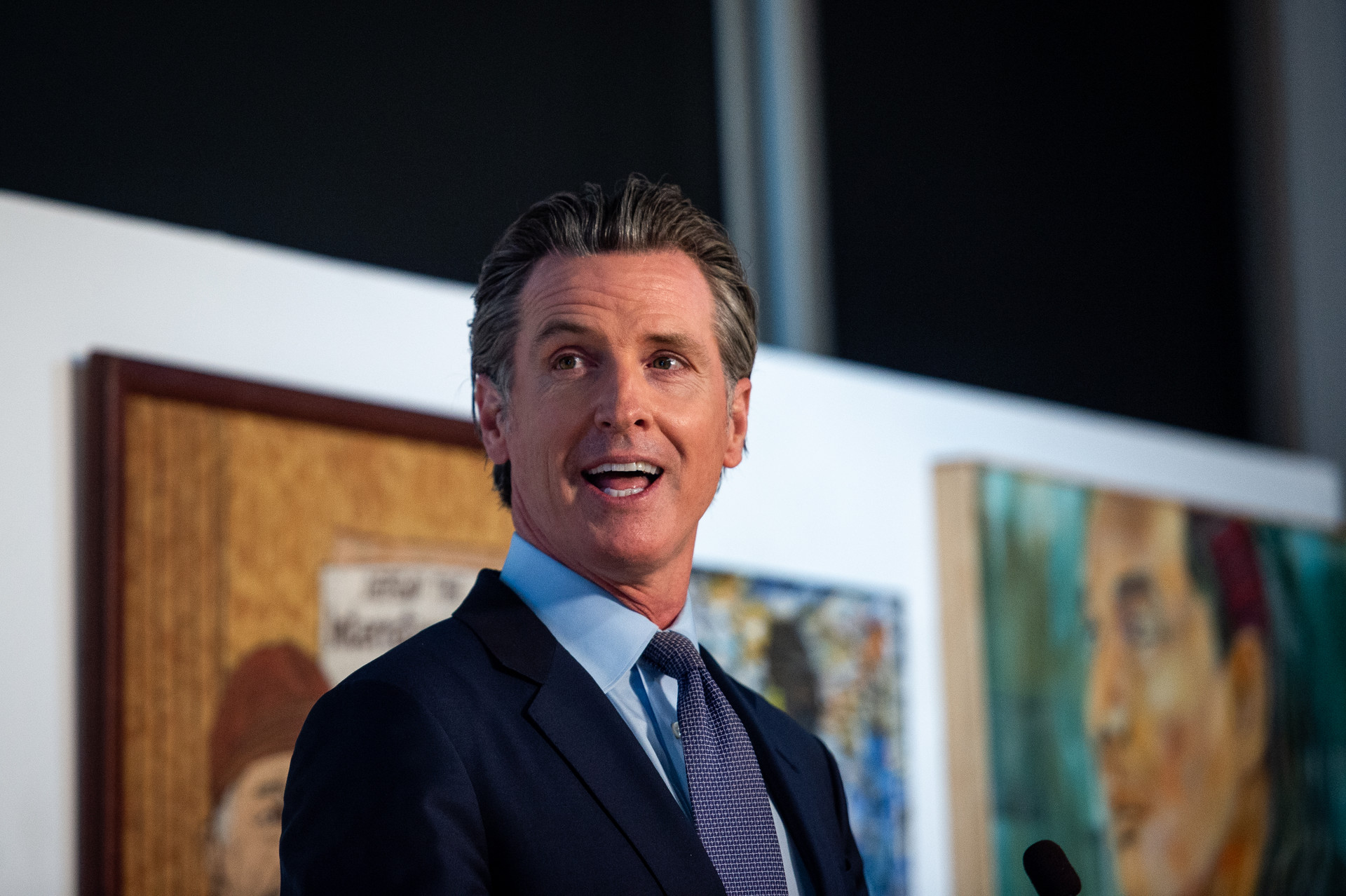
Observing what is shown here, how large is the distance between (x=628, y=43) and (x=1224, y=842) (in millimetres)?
3101

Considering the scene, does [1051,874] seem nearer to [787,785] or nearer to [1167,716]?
[787,785]

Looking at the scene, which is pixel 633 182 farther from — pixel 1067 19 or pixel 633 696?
pixel 1067 19

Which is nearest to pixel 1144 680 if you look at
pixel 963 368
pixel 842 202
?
pixel 963 368

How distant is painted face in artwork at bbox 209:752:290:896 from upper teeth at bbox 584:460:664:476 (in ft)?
4.80

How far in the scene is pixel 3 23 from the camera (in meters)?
3.23

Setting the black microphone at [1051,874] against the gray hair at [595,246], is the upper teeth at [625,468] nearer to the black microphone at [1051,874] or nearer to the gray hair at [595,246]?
the gray hair at [595,246]

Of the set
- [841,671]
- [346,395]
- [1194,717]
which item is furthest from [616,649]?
[1194,717]

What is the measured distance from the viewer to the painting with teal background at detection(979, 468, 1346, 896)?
15.2 ft

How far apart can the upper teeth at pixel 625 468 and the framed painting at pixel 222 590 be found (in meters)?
1.45

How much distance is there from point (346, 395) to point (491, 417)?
157 cm

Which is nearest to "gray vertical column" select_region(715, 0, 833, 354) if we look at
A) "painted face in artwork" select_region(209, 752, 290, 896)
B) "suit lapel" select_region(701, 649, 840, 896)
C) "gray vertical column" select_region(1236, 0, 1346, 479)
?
"painted face in artwork" select_region(209, 752, 290, 896)

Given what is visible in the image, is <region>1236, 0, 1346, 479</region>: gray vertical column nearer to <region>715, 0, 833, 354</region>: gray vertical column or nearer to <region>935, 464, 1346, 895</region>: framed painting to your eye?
<region>935, 464, 1346, 895</region>: framed painting

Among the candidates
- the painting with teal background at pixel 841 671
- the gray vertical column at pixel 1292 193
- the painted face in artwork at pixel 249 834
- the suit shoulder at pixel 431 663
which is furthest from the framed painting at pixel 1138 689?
the suit shoulder at pixel 431 663

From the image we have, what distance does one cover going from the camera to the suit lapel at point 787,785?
71.2 inches
